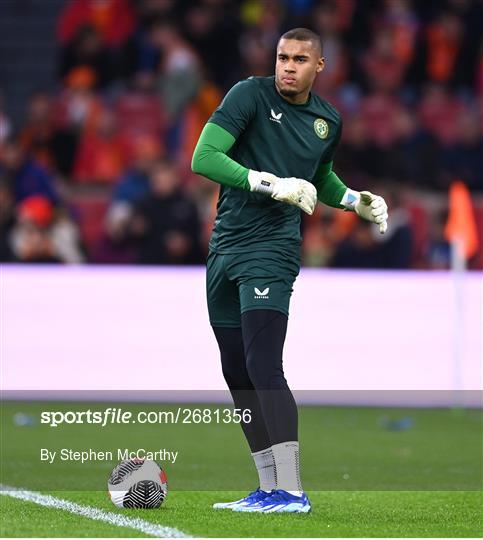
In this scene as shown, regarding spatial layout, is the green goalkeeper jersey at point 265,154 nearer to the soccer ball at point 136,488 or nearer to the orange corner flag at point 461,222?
the soccer ball at point 136,488

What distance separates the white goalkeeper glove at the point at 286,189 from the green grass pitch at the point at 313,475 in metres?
1.40

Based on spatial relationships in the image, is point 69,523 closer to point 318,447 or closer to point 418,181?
point 318,447

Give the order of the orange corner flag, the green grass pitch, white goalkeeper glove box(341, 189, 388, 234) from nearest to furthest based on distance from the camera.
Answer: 1. the green grass pitch
2. white goalkeeper glove box(341, 189, 388, 234)
3. the orange corner flag

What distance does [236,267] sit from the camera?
6.70 m

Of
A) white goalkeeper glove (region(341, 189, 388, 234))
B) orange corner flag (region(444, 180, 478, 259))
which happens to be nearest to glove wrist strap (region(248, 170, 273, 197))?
white goalkeeper glove (region(341, 189, 388, 234))

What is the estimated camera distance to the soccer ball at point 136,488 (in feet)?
22.5

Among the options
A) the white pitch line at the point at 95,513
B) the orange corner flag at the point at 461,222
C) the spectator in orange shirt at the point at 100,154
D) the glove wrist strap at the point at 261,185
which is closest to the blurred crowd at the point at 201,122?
the spectator in orange shirt at the point at 100,154

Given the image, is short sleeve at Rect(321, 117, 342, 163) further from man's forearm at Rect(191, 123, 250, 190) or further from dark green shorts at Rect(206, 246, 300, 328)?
man's forearm at Rect(191, 123, 250, 190)

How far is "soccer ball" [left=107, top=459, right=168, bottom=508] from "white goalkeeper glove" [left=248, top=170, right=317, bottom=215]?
1.50m

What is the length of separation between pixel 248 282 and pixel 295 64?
1.01 metres

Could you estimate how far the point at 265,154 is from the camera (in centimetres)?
674

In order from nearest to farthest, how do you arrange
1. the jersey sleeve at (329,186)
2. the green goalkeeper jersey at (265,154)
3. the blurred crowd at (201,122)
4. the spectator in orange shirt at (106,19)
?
1. the green goalkeeper jersey at (265,154)
2. the jersey sleeve at (329,186)
3. the blurred crowd at (201,122)
4. the spectator in orange shirt at (106,19)

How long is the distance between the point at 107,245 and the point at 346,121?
3.52 meters

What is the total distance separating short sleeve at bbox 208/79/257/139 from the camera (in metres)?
6.57
